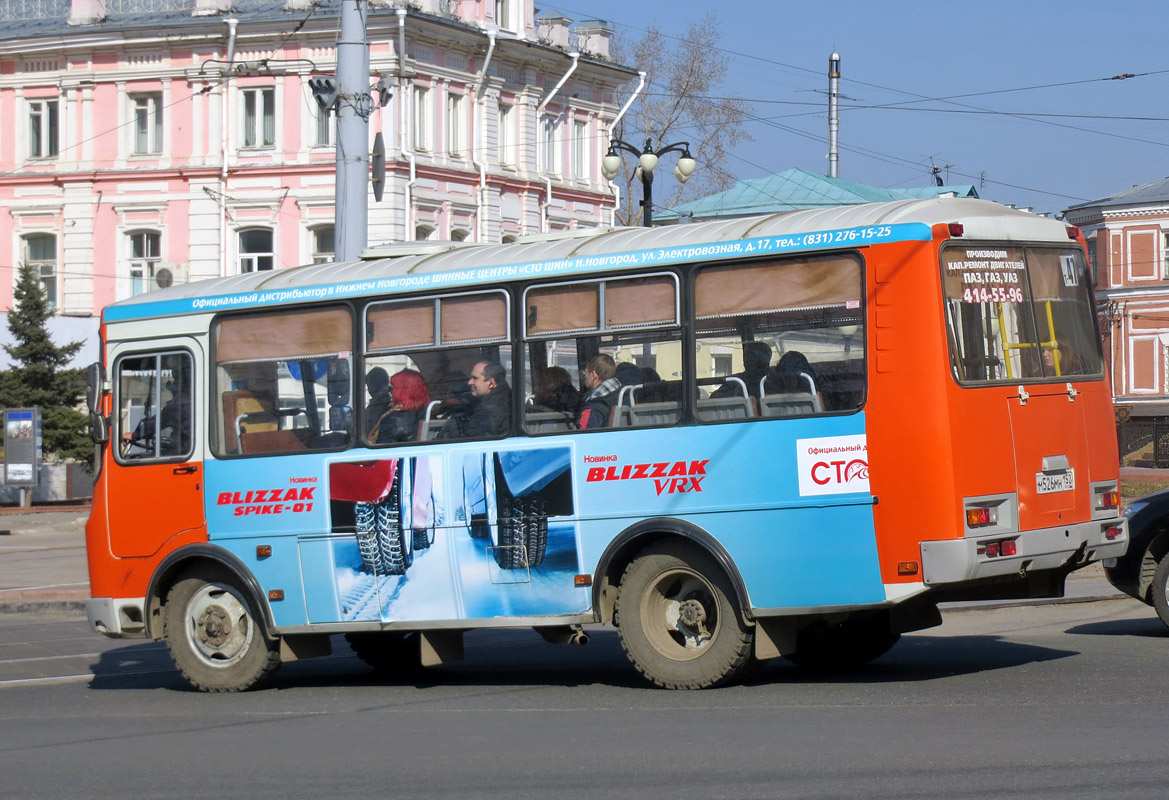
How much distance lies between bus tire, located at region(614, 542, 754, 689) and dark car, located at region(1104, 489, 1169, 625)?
3.77 m

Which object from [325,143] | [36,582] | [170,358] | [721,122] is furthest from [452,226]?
[170,358]

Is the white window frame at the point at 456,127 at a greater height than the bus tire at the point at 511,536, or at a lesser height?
greater

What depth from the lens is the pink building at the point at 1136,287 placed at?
69750mm

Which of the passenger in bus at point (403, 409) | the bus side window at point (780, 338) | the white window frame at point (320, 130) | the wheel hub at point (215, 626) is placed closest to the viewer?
the bus side window at point (780, 338)

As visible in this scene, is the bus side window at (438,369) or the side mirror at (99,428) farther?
the side mirror at (99,428)

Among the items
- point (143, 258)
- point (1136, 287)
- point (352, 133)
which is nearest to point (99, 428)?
point (352, 133)

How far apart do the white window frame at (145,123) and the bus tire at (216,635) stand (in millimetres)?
34895

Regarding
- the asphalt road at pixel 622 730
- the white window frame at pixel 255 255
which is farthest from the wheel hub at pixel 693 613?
the white window frame at pixel 255 255

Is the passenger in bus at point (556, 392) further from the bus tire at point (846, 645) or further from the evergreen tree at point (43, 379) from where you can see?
the evergreen tree at point (43, 379)

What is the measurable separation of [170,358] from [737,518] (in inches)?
191

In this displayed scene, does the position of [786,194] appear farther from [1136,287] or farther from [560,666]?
[560,666]

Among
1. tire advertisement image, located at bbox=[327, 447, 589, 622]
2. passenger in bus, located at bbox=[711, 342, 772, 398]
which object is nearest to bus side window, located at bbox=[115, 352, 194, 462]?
tire advertisement image, located at bbox=[327, 447, 589, 622]

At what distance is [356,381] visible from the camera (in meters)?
11.5

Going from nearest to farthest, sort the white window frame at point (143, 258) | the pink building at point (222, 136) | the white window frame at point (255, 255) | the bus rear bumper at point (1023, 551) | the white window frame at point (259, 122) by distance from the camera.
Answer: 1. the bus rear bumper at point (1023, 551)
2. the pink building at point (222, 136)
3. the white window frame at point (259, 122)
4. the white window frame at point (255, 255)
5. the white window frame at point (143, 258)
